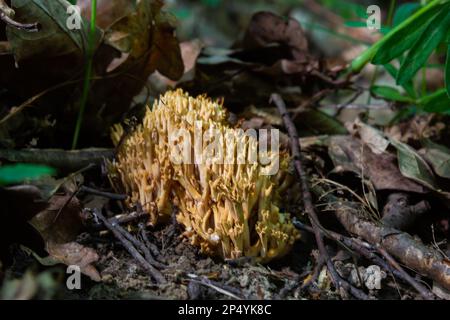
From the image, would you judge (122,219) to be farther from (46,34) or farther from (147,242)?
(46,34)

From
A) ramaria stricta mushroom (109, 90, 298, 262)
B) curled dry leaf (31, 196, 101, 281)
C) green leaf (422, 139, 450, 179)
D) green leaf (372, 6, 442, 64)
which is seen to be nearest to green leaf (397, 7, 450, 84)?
green leaf (372, 6, 442, 64)

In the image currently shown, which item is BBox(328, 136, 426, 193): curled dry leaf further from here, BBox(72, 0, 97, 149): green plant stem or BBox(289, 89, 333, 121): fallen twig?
BBox(72, 0, 97, 149): green plant stem

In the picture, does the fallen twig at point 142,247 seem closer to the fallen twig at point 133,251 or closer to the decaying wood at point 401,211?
the fallen twig at point 133,251

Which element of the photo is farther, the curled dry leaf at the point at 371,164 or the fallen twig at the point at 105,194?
the curled dry leaf at the point at 371,164

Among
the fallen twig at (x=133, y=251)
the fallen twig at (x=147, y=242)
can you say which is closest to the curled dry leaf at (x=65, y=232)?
the fallen twig at (x=133, y=251)

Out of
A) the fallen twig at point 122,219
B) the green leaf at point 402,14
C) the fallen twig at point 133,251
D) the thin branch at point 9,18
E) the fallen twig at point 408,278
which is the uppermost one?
the green leaf at point 402,14
